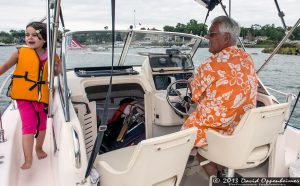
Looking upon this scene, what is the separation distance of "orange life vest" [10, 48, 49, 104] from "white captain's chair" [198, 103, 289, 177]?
4.51 ft

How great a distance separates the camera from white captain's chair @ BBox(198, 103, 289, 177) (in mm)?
2033

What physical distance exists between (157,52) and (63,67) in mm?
2115

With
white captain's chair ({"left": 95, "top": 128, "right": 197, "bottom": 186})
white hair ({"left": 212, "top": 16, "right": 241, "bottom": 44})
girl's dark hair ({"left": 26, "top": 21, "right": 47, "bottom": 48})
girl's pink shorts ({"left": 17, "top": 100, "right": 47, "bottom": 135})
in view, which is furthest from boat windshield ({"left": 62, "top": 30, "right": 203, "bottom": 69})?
white captain's chair ({"left": 95, "top": 128, "right": 197, "bottom": 186})

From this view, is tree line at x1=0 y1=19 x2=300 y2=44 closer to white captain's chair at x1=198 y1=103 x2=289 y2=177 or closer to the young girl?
the young girl

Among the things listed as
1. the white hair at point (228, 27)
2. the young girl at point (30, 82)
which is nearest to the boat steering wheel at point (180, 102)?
the white hair at point (228, 27)

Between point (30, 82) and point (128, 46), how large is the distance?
1.88 m

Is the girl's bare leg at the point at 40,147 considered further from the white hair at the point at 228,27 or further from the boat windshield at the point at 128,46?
the white hair at the point at 228,27

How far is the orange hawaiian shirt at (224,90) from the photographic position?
2215 millimetres

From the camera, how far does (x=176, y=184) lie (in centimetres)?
184

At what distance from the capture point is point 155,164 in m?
1.62

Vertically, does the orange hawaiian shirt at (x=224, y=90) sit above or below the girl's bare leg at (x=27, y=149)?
above

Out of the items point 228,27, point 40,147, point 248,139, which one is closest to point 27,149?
point 40,147

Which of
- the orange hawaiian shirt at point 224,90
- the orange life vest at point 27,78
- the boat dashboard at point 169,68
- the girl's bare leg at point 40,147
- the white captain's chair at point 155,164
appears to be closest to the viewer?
the white captain's chair at point 155,164

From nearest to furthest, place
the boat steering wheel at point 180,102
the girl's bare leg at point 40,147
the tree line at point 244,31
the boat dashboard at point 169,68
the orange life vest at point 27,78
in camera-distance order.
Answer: the orange life vest at point 27,78 → the girl's bare leg at point 40,147 → the tree line at point 244,31 → the boat steering wheel at point 180,102 → the boat dashboard at point 169,68
